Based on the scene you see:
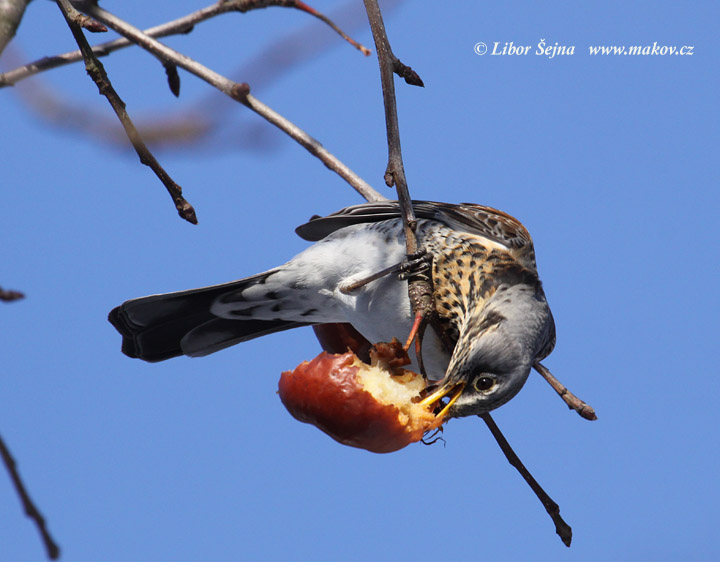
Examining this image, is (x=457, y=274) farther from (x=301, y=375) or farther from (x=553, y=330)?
(x=301, y=375)

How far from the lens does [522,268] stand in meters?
3.97

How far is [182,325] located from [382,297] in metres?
1.25

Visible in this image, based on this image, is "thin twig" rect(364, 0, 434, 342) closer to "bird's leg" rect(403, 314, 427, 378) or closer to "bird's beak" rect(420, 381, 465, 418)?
"bird's leg" rect(403, 314, 427, 378)

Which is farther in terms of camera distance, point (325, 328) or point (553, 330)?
point (325, 328)

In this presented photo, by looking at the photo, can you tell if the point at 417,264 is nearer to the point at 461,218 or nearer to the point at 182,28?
the point at 461,218

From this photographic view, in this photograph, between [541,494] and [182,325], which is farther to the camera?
[182,325]

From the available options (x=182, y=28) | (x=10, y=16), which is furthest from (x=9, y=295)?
(x=182, y=28)

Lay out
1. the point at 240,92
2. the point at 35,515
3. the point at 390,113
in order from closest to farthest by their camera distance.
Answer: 1. the point at 35,515
2. the point at 390,113
3. the point at 240,92

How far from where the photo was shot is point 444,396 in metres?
3.22

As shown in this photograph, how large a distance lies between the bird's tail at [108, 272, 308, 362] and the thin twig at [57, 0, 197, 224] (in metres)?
2.05

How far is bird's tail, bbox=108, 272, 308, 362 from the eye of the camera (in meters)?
4.32

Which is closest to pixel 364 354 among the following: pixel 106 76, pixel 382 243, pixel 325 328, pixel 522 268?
pixel 325 328

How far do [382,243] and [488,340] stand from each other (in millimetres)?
1135

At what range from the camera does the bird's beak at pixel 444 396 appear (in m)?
3.12
